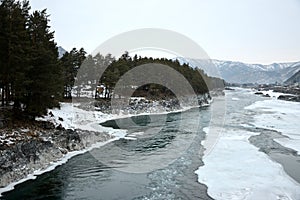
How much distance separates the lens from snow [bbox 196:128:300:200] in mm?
15039

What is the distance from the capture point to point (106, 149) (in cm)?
2430

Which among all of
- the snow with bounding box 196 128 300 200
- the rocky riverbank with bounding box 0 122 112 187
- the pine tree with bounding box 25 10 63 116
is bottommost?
the snow with bounding box 196 128 300 200

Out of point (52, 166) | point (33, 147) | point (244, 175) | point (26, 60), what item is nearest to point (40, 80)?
point (26, 60)

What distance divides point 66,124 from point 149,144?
26.9ft

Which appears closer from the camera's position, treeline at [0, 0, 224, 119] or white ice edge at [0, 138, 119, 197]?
white ice edge at [0, 138, 119, 197]

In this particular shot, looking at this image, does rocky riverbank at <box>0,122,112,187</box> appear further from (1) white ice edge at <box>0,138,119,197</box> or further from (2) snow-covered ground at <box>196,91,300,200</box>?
(2) snow-covered ground at <box>196,91,300,200</box>

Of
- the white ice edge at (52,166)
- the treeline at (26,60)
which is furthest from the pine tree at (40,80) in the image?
the white ice edge at (52,166)

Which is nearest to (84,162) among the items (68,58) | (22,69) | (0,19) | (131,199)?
(131,199)

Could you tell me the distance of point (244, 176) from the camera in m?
18.0

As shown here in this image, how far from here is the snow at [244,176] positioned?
592 inches

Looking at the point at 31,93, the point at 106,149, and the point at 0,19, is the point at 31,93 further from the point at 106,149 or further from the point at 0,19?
the point at 106,149

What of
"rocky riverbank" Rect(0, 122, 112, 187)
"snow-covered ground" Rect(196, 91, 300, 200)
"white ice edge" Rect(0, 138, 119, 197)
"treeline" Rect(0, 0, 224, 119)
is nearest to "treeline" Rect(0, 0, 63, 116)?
"treeline" Rect(0, 0, 224, 119)

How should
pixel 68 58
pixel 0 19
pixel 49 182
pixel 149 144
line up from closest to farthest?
pixel 49 182
pixel 0 19
pixel 149 144
pixel 68 58

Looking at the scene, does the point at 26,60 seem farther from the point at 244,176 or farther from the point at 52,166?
the point at 244,176
